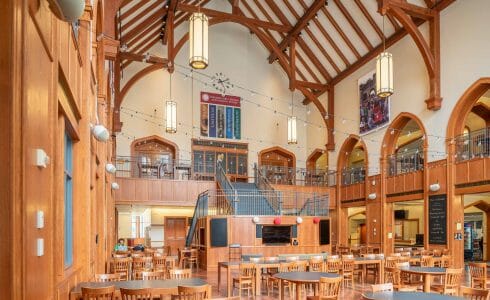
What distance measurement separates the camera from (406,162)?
1691 centimetres

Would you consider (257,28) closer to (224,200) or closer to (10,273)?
(224,200)

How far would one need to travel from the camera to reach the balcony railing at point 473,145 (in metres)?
12.9

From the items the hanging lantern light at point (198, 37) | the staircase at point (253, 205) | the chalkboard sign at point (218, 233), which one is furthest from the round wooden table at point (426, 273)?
the staircase at point (253, 205)

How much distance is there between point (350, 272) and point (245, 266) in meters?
2.78

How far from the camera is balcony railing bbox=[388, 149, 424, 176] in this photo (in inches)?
631

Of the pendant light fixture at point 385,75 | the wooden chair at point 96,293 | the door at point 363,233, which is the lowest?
the door at point 363,233

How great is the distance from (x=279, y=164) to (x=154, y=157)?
6863 mm

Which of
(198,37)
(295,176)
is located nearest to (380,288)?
(198,37)

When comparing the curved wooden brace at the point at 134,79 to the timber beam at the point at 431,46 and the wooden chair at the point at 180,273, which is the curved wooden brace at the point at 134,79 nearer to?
the timber beam at the point at 431,46

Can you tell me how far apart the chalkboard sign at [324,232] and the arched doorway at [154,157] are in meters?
6.95

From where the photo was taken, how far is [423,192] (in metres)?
15.4

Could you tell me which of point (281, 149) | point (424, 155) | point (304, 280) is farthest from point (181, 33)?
point (304, 280)

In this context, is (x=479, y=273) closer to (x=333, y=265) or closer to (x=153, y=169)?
(x=333, y=265)

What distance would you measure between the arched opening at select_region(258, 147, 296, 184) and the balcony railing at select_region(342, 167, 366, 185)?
105 inches
